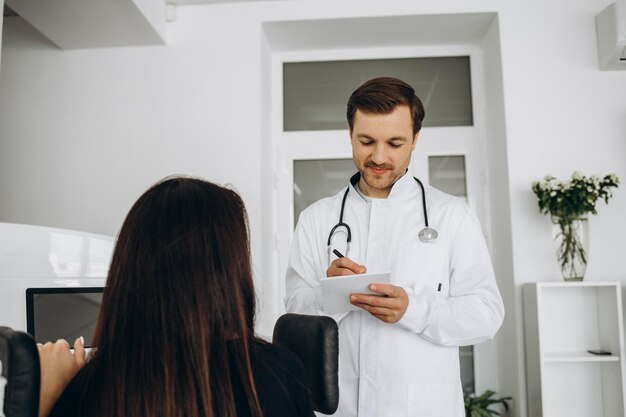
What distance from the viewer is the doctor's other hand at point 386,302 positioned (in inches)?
56.8

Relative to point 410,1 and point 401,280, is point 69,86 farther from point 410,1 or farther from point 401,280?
point 401,280

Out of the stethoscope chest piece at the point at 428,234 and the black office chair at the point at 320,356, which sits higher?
the stethoscope chest piece at the point at 428,234

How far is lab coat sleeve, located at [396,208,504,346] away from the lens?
60.4 inches

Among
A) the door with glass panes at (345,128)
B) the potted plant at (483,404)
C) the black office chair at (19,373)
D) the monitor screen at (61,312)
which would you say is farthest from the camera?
the door with glass panes at (345,128)

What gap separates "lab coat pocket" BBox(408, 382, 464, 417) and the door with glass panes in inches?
71.8

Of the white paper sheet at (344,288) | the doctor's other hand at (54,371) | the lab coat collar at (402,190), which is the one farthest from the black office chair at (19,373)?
the lab coat collar at (402,190)

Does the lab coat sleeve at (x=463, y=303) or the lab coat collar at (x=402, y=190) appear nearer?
the lab coat sleeve at (x=463, y=303)

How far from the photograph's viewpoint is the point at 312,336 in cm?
91

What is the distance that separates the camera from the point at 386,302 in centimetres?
146

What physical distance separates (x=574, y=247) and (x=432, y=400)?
150 cm

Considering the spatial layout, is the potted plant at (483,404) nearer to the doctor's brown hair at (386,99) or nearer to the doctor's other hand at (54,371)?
the doctor's brown hair at (386,99)

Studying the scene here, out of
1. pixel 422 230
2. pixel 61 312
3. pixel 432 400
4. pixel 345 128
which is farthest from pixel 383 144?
pixel 345 128

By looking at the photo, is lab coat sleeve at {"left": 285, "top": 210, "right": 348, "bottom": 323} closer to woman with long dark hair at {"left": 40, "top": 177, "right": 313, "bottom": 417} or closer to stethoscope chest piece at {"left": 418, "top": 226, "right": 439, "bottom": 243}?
stethoscope chest piece at {"left": 418, "top": 226, "right": 439, "bottom": 243}

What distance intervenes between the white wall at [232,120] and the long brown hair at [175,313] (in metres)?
2.14
